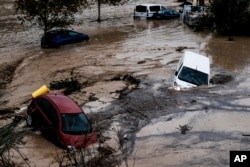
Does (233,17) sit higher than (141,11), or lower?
higher

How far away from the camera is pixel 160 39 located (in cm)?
3353

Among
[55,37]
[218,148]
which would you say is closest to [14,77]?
[55,37]

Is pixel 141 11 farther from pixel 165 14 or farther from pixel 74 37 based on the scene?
pixel 74 37

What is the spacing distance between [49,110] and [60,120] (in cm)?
73

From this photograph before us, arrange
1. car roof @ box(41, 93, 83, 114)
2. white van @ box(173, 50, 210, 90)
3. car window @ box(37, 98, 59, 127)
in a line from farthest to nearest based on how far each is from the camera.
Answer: white van @ box(173, 50, 210, 90)
car roof @ box(41, 93, 83, 114)
car window @ box(37, 98, 59, 127)

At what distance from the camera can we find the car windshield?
1406 cm

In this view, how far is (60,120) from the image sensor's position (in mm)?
14148

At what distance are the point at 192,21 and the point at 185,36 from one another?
3.72 metres

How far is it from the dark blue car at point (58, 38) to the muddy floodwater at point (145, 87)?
55 centimetres

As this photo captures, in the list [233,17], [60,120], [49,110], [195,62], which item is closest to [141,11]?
[233,17]

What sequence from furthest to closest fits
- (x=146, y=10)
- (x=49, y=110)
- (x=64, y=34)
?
(x=146, y=10)
(x=64, y=34)
(x=49, y=110)

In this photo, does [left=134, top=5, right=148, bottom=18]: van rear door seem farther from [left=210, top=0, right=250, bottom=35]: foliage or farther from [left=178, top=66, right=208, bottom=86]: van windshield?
[left=178, top=66, right=208, bottom=86]: van windshield

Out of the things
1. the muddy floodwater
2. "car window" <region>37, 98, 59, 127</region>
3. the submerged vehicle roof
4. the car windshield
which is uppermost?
the submerged vehicle roof

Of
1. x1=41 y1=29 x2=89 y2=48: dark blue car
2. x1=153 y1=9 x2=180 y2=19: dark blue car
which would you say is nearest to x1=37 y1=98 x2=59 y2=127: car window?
x1=41 y1=29 x2=89 y2=48: dark blue car
